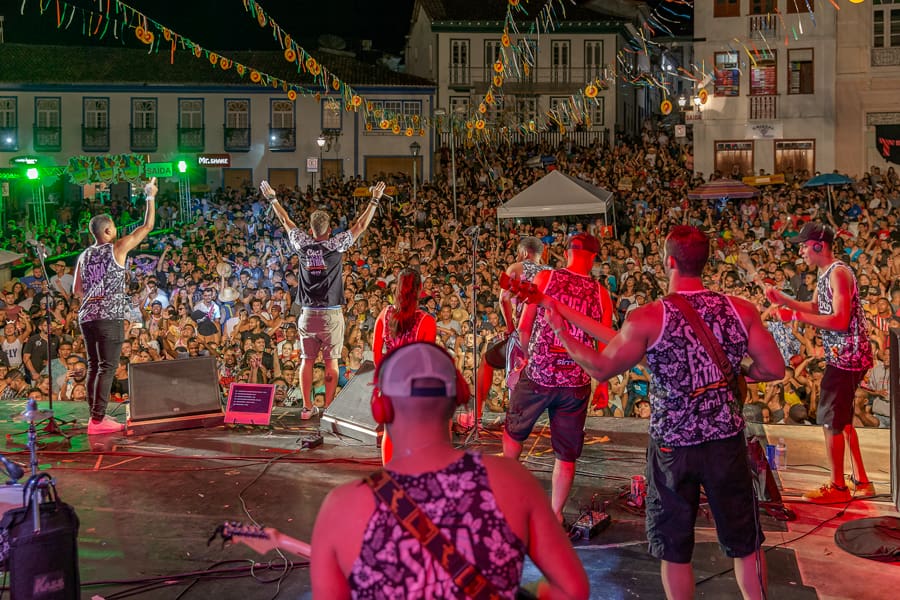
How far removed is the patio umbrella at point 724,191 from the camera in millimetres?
16875

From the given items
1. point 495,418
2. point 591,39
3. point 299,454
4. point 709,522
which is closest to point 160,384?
point 299,454

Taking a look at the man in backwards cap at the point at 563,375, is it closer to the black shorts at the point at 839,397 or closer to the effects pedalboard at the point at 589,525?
the effects pedalboard at the point at 589,525

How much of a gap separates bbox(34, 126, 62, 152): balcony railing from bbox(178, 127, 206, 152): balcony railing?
4.96 m

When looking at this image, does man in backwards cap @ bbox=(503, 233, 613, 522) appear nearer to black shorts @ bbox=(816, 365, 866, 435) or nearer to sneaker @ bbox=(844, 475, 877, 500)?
black shorts @ bbox=(816, 365, 866, 435)

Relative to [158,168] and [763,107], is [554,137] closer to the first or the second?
[763,107]

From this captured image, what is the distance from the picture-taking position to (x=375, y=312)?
10086 mm

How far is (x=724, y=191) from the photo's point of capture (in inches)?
669

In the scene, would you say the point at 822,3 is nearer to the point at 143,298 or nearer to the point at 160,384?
the point at 143,298

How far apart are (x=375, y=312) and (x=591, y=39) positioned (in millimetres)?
28222

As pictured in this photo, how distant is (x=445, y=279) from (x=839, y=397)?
723cm

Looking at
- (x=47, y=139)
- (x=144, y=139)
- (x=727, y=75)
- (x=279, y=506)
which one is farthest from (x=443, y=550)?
(x=47, y=139)

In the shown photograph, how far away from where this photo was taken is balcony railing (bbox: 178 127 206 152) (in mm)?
34406

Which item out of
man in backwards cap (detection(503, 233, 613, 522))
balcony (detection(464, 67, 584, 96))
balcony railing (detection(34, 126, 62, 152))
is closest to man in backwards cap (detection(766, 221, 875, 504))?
man in backwards cap (detection(503, 233, 613, 522))

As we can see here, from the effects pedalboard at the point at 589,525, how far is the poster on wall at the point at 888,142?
23.3 meters
